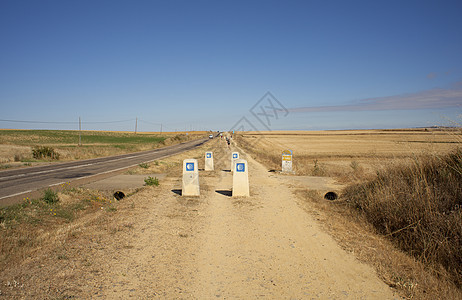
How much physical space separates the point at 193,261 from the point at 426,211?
15.6ft

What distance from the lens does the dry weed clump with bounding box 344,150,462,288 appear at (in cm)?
477

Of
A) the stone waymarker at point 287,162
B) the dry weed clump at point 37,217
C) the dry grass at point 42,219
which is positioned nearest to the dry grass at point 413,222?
the dry grass at point 42,219

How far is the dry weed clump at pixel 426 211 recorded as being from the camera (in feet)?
15.6

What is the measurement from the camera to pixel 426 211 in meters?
5.79

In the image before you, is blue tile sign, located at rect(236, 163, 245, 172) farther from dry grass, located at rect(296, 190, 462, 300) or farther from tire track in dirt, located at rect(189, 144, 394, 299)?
dry grass, located at rect(296, 190, 462, 300)

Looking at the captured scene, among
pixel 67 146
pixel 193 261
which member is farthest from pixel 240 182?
pixel 67 146

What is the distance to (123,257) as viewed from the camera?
4.67 metres

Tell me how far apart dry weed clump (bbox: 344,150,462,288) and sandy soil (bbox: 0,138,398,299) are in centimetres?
136

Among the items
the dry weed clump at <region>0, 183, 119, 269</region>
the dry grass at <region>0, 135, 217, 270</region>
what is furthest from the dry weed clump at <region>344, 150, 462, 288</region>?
the dry weed clump at <region>0, 183, 119, 269</region>

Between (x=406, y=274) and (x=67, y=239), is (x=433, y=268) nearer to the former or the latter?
(x=406, y=274)

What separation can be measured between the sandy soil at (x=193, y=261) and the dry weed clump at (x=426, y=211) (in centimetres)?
136

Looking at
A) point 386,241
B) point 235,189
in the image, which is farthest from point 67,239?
point 386,241

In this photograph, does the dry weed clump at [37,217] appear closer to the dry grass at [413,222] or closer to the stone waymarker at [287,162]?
the dry grass at [413,222]

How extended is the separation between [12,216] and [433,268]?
29.0 feet
